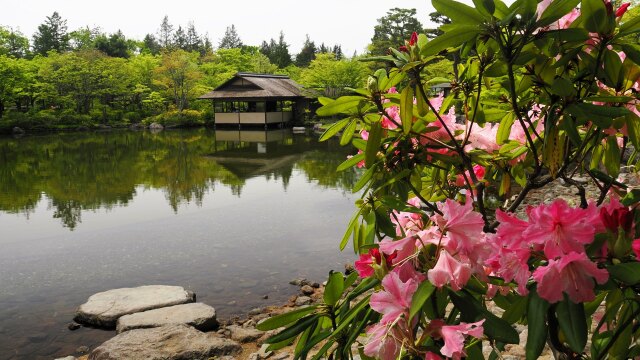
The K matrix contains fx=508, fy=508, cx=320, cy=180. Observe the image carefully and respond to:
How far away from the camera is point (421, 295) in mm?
782

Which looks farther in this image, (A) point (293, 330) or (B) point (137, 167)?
(B) point (137, 167)

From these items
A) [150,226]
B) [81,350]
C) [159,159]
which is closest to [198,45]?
[159,159]

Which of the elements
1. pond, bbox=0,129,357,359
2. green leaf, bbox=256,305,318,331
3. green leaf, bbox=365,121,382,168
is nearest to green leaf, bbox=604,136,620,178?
green leaf, bbox=365,121,382,168

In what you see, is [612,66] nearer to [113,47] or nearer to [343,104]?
[343,104]

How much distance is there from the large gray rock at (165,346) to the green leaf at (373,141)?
322 centimetres

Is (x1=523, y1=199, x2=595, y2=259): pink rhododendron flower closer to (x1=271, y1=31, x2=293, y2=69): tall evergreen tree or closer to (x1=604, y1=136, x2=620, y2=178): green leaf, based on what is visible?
(x1=604, y1=136, x2=620, y2=178): green leaf

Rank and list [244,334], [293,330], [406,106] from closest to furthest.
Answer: [293,330] < [406,106] < [244,334]

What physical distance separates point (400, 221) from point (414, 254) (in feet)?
1.08

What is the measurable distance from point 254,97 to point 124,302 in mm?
21215

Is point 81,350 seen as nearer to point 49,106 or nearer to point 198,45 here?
point 49,106

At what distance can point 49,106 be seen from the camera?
29.7m

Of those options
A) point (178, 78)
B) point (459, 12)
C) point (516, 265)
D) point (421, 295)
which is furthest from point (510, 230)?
point (178, 78)

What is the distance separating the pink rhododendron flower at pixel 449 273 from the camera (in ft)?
2.57

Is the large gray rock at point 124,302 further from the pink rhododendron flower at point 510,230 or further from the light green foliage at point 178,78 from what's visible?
the light green foliage at point 178,78
